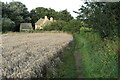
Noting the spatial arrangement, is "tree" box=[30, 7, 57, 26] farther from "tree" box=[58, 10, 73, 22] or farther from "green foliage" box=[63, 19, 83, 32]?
"green foliage" box=[63, 19, 83, 32]

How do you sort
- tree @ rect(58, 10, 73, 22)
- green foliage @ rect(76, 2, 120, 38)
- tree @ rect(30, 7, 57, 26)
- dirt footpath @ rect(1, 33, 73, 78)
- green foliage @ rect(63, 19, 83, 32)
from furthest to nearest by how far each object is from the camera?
tree @ rect(30, 7, 57, 26)
tree @ rect(58, 10, 73, 22)
green foliage @ rect(63, 19, 83, 32)
green foliage @ rect(76, 2, 120, 38)
dirt footpath @ rect(1, 33, 73, 78)

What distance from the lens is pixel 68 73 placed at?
10102mm

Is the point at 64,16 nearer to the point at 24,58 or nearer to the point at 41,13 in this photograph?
the point at 41,13

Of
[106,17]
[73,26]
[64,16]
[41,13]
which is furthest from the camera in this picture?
[41,13]

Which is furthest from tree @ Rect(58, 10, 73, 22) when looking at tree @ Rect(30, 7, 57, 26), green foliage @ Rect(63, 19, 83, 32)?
green foliage @ Rect(63, 19, 83, 32)

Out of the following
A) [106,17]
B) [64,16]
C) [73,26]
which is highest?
[64,16]

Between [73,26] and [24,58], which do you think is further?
[73,26]

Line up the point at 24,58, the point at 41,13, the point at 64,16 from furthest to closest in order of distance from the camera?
the point at 41,13 < the point at 64,16 < the point at 24,58

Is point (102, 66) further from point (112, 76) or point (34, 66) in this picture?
point (34, 66)

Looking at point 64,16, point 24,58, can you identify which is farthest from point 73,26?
point 24,58

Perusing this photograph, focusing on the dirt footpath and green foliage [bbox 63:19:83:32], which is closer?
the dirt footpath

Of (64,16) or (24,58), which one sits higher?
(64,16)

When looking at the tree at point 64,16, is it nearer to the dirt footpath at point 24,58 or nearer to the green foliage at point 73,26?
the green foliage at point 73,26

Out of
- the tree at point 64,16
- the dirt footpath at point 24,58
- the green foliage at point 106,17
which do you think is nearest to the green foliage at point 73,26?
the tree at point 64,16
